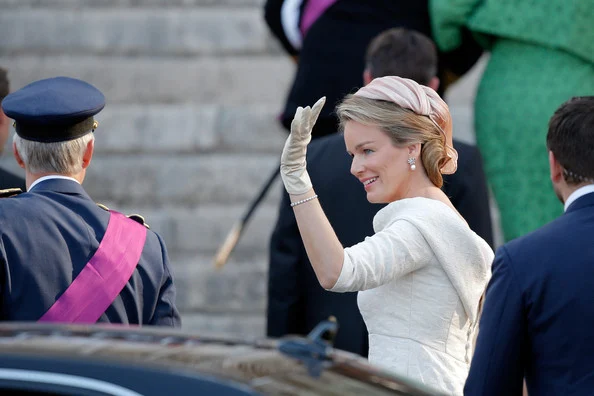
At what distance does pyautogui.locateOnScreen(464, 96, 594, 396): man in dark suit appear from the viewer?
283cm

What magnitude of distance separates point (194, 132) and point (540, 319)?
4.24 metres

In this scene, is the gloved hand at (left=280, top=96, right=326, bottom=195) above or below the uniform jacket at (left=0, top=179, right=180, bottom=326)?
above

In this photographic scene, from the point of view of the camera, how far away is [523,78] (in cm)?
503

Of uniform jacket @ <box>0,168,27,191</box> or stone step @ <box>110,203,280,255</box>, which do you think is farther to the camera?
stone step @ <box>110,203,280,255</box>

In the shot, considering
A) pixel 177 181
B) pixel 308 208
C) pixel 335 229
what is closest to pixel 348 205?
pixel 335 229

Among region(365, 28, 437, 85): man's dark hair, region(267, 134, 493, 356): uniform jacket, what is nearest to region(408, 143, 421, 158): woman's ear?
region(267, 134, 493, 356): uniform jacket

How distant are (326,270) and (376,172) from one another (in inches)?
12.7

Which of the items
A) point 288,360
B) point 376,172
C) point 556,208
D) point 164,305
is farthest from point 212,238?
point 288,360

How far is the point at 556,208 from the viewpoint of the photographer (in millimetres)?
5121

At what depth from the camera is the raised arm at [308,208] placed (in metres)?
2.86

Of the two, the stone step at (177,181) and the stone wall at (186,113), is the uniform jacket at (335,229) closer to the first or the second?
the stone wall at (186,113)

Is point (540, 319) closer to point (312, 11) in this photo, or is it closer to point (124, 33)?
point (312, 11)

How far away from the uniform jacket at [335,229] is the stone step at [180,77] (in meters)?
2.56

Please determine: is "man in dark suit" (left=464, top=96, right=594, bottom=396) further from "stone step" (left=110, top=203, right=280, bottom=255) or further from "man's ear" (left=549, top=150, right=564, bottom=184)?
"stone step" (left=110, top=203, right=280, bottom=255)
